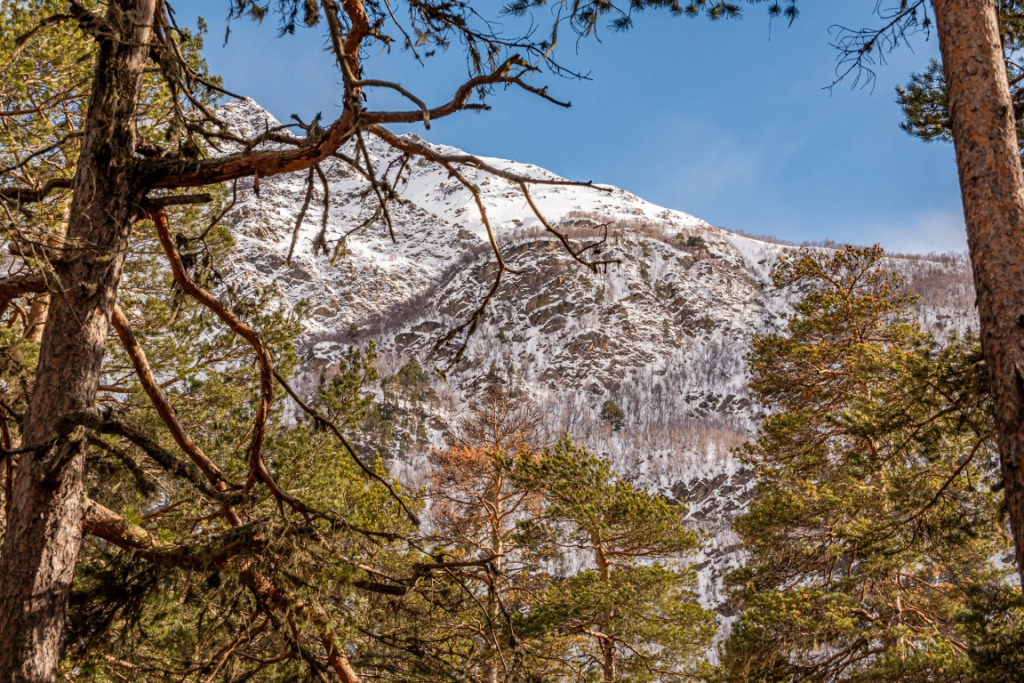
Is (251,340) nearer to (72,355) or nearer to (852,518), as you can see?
(72,355)

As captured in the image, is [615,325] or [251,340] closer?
[251,340]

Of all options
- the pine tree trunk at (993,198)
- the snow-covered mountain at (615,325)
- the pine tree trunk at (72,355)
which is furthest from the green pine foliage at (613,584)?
the snow-covered mountain at (615,325)

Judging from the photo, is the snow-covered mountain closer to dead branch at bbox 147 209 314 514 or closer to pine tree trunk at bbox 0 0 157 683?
dead branch at bbox 147 209 314 514

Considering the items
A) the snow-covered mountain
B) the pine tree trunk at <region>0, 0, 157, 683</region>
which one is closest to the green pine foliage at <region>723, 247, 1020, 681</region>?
the pine tree trunk at <region>0, 0, 157, 683</region>

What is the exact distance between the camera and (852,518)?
805cm

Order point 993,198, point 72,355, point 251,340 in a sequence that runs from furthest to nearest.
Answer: point 993,198, point 251,340, point 72,355

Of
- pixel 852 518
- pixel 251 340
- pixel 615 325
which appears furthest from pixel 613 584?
pixel 615 325

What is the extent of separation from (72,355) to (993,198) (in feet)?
12.5

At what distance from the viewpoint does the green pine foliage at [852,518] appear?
18.9ft

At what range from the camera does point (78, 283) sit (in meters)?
2.21

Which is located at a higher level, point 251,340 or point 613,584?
point 251,340

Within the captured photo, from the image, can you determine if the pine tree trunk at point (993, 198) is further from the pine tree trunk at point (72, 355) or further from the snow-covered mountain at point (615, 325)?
the snow-covered mountain at point (615, 325)

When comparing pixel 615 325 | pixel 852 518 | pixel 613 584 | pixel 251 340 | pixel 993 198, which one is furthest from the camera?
pixel 615 325

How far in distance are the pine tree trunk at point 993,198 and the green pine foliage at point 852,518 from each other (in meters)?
1.78
